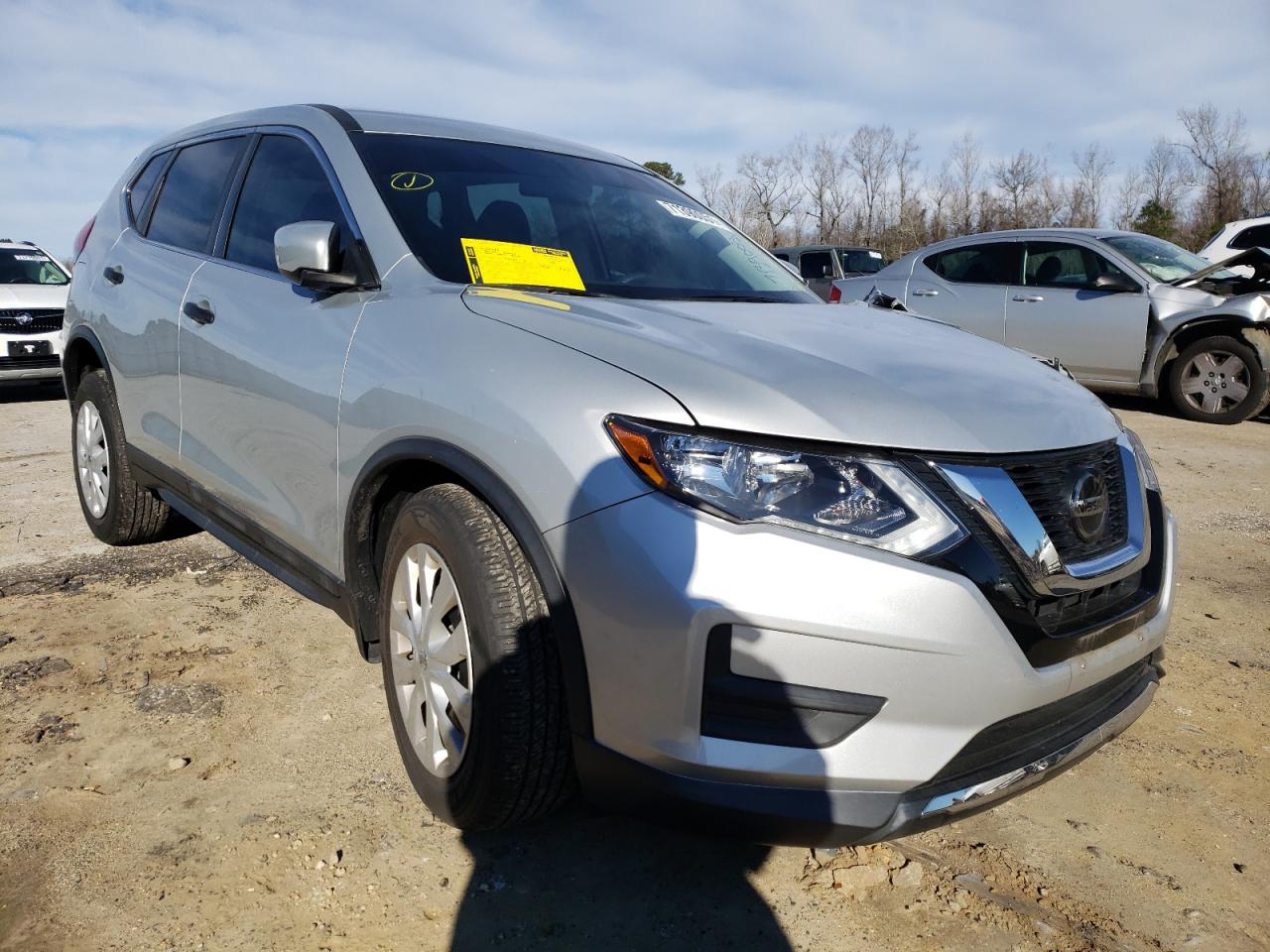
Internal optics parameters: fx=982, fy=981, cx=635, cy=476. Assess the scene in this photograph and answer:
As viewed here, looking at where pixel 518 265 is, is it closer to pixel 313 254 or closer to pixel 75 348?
pixel 313 254

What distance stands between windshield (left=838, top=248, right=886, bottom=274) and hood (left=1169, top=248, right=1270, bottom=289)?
5.87 metres

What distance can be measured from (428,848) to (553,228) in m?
1.70

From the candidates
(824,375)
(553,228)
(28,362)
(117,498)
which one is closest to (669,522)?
(824,375)

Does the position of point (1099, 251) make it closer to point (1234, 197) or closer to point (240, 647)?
point (240, 647)

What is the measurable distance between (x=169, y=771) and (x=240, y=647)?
791mm

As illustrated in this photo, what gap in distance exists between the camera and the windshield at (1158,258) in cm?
811

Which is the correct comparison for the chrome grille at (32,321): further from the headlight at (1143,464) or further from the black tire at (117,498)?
the headlight at (1143,464)

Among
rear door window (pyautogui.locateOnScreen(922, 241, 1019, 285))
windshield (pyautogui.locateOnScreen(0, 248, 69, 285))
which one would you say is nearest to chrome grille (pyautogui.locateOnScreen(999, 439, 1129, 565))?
rear door window (pyautogui.locateOnScreen(922, 241, 1019, 285))

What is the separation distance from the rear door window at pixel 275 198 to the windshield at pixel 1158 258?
24.0 feet

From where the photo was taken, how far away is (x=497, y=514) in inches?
79.6

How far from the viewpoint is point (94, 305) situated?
396 cm

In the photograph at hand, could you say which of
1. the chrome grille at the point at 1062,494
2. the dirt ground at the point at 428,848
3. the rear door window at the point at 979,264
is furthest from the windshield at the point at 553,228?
the rear door window at the point at 979,264

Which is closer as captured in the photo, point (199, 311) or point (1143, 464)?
point (1143, 464)

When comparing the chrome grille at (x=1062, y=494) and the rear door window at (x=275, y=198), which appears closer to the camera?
the chrome grille at (x=1062, y=494)
